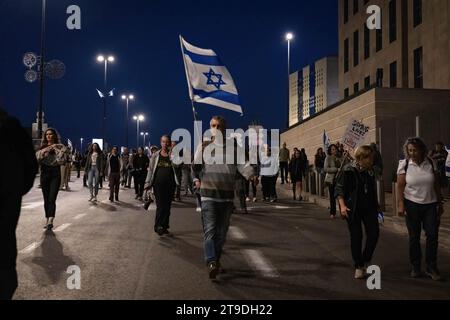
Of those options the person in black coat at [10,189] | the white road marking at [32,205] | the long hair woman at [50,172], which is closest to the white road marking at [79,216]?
the long hair woman at [50,172]

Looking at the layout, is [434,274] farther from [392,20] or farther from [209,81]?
[392,20]

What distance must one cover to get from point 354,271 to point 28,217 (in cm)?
836

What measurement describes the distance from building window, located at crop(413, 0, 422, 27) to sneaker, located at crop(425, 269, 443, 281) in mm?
26220

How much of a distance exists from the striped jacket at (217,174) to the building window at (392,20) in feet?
95.9

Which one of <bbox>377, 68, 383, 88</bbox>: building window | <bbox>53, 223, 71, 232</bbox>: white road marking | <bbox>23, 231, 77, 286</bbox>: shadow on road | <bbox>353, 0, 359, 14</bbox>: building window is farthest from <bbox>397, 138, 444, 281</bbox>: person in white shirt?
<bbox>353, 0, 359, 14</bbox>: building window

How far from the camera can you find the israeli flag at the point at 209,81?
11.4 metres

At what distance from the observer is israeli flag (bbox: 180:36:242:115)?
11414mm

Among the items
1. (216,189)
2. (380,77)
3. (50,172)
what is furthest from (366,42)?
(216,189)

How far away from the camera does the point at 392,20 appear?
33500 millimetres

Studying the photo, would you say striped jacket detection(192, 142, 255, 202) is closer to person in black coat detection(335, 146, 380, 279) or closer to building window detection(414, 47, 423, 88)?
person in black coat detection(335, 146, 380, 279)

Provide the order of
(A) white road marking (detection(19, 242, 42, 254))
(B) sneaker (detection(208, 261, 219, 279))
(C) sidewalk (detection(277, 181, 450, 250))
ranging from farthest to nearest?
(C) sidewalk (detection(277, 181, 450, 250)), (A) white road marking (detection(19, 242, 42, 254)), (B) sneaker (detection(208, 261, 219, 279))

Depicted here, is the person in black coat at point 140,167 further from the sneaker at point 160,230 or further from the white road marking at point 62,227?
the sneaker at point 160,230
